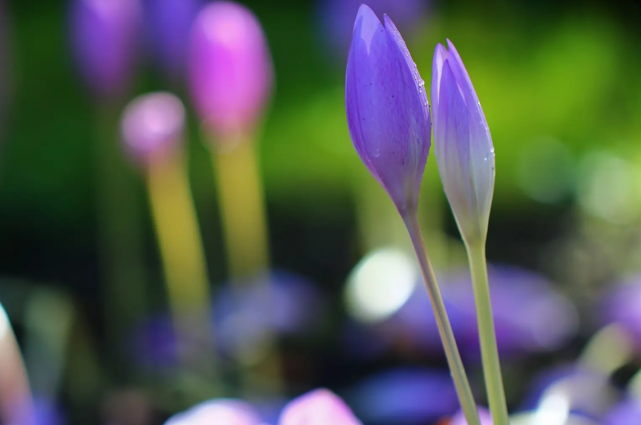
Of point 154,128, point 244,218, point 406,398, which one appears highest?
point 154,128

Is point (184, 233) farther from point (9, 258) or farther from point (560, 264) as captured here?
point (560, 264)

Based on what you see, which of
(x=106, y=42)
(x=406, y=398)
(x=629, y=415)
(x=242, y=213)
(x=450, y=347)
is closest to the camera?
(x=450, y=347)

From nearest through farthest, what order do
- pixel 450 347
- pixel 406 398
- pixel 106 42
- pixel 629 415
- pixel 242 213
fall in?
1. pixel 450 347
2. pixel 629 415
3. pixel 406 398
4. pixel 106 42
5. pixel 242 213

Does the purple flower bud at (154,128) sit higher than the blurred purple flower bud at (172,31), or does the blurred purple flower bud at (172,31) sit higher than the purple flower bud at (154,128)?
the blurred purple flower bud at (172,31)

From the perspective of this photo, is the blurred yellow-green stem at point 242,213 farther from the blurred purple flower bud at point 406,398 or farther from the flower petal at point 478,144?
the flower petal at point 478,144

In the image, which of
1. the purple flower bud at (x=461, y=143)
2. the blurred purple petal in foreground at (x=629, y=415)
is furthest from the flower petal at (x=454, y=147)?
the blurred purple petal in foreground at (x=629, y=415)

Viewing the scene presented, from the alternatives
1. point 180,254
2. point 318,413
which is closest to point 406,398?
point 318,413

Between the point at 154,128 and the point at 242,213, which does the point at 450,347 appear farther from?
the point at 242,213
